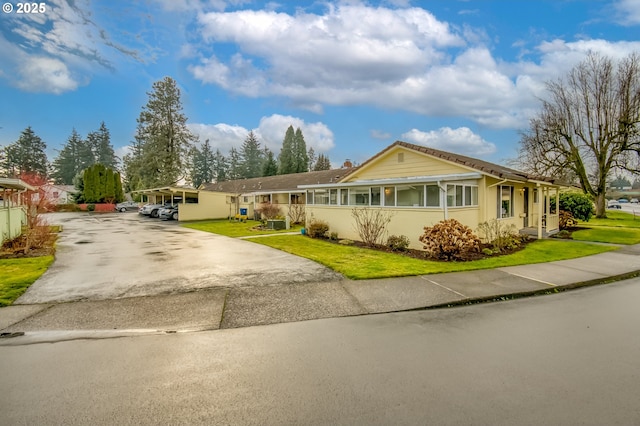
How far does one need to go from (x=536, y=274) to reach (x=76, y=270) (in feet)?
40.2

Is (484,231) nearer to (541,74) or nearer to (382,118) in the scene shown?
(382,118)

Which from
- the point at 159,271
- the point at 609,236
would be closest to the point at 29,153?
the point at 159,271

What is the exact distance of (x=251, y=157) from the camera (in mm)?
67938

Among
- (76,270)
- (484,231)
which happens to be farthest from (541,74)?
(76,270)

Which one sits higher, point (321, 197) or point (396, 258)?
point (321, 197)

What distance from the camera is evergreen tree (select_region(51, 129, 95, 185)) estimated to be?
211 ft

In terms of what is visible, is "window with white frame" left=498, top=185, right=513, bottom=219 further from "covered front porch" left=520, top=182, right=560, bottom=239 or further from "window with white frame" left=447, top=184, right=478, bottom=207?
"window with white frame" left=447, top=184, right=478, bottom=207

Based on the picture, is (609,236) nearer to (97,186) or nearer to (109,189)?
(109,189)

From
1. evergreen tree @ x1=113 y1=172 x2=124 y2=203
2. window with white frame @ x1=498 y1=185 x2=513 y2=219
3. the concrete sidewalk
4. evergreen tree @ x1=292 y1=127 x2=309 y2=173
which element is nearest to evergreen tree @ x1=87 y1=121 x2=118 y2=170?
evergreen tree @ x1=113 y1=172 x2=124 y2=203

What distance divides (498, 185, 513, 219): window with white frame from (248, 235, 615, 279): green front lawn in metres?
1.73

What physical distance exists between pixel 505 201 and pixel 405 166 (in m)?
4.89

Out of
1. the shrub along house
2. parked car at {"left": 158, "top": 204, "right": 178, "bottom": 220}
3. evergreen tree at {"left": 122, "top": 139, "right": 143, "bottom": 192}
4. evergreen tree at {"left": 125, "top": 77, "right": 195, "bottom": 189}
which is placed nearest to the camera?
the shrub along house

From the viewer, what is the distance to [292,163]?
54.1m

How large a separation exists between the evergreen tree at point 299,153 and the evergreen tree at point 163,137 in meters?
18.3
